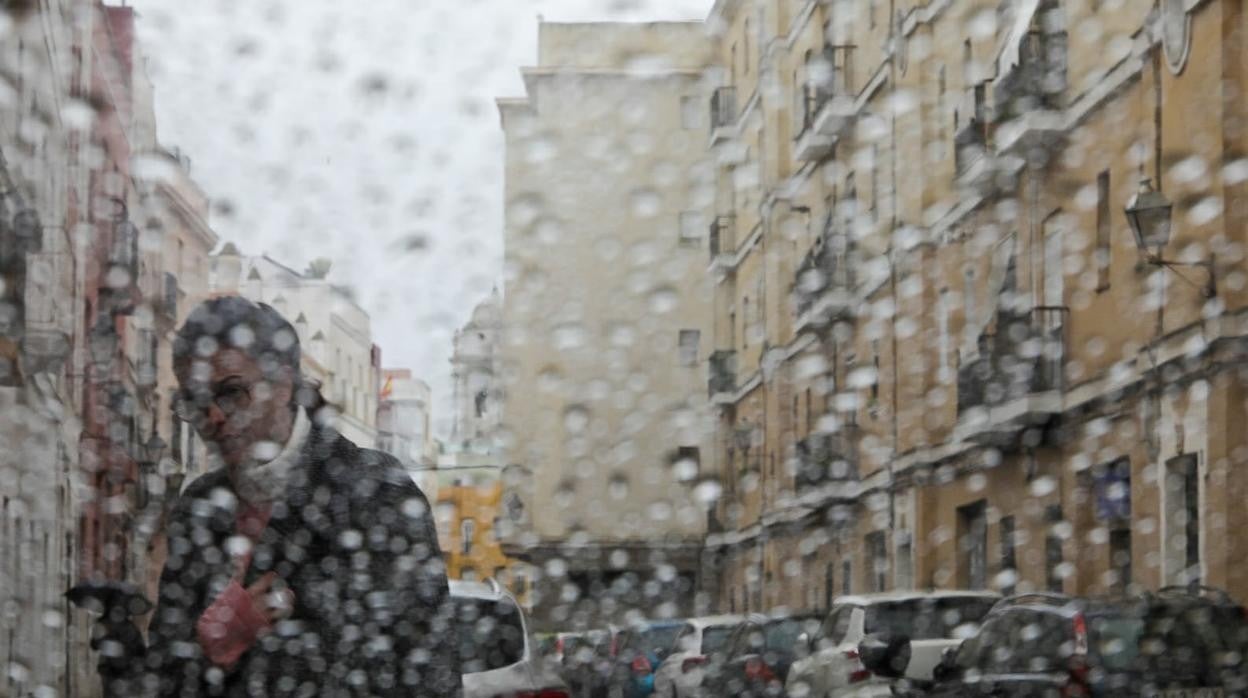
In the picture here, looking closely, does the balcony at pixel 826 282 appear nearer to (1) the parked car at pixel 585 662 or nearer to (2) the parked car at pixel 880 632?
(1) the parked car at pixel 585 662

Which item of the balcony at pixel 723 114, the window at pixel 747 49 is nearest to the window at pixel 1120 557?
Answer: the window at pixel 747 49

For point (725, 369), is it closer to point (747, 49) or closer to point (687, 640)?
point (747, 49)

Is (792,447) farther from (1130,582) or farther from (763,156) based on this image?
(1130,582)

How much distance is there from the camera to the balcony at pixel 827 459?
32.7m

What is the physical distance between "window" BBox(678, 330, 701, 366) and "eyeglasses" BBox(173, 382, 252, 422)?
5175 cm

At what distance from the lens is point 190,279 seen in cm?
4706

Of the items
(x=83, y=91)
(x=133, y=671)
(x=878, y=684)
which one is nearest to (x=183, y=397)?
(x=133, y=671)

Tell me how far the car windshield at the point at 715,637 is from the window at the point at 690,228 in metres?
38.6

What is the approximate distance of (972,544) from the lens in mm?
26453

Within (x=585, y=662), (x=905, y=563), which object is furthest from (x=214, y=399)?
(x=905, y=563)

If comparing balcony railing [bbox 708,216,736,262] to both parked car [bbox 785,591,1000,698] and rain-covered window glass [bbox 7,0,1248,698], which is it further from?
parked car [bbox 785,591,1000,698]

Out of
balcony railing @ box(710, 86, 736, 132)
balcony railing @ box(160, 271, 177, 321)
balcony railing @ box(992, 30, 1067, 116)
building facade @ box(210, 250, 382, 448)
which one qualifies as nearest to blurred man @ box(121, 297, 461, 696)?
balcony railing @ box(992, 30, 1067, 116)

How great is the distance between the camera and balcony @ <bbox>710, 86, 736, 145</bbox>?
46156mm

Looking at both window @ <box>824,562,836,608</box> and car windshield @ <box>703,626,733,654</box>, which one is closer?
car windshield @ <box>703,626,733,654</box>
